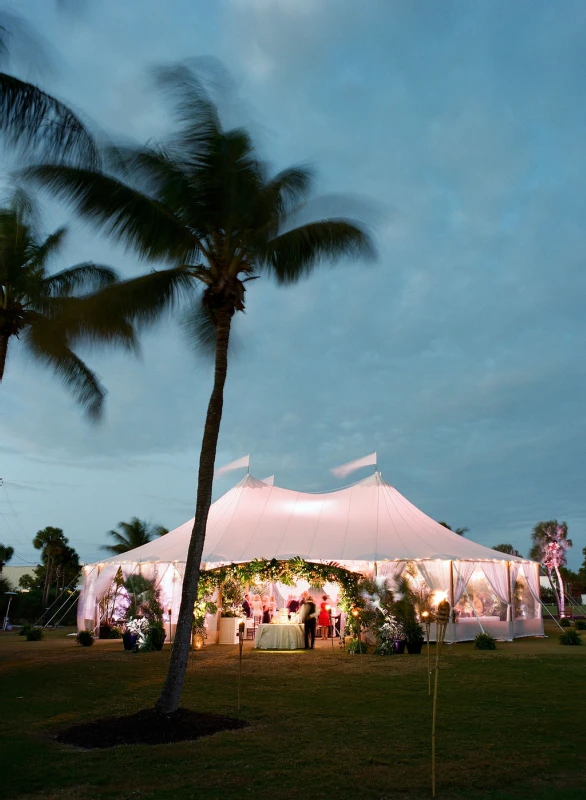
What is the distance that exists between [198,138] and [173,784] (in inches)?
268

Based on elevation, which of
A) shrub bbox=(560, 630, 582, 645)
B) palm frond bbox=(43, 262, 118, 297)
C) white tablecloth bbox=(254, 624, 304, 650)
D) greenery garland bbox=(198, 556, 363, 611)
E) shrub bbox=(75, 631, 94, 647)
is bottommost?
shrub bbox=(75, 631, 94, 647)

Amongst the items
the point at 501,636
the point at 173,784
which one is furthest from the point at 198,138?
the point at 501,636

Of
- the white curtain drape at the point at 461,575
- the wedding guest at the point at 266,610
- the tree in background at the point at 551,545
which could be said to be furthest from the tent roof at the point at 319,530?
the tree in background at the point at 551,545

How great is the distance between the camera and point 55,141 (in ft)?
24.9

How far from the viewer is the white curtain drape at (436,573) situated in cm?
1886

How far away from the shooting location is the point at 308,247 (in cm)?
955

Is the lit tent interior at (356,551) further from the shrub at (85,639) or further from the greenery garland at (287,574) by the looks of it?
the shrub at (85,639)

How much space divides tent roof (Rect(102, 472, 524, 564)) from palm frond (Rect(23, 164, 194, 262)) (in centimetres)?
1183

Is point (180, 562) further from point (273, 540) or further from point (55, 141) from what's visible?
point (55, 141)

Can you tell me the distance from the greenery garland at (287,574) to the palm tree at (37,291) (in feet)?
19.1

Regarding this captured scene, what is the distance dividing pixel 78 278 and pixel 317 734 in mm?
10680

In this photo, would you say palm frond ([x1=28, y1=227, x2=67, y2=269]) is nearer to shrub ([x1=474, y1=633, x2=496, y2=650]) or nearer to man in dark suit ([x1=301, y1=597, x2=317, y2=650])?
man in dark suit ([x1=301, y1=597, x2=317, y2=650])

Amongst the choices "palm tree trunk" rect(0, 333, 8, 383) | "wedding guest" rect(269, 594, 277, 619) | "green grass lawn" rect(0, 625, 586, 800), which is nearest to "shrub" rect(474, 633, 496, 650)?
"green grass lawn" rect(0, 625, 586, 800)

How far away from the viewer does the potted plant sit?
641 inches
